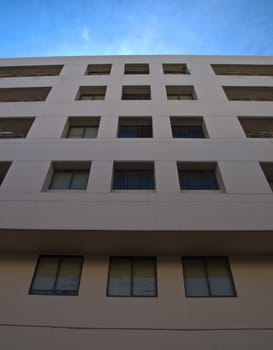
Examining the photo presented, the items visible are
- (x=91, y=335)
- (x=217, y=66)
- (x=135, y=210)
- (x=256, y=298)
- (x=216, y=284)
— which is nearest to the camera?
(x=91, y=335)

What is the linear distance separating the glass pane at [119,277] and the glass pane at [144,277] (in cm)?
18

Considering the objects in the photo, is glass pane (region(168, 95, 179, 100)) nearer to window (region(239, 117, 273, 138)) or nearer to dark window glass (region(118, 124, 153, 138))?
dark window glass (region(118, 124, 153, 138))

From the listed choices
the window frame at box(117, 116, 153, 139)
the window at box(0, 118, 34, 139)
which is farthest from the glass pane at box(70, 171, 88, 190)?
the window at box(0, 118, 34, 139)

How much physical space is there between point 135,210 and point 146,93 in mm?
8293

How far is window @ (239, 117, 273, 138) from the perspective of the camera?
11031mm

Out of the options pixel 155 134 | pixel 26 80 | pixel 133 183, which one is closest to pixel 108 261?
pixel 133 183

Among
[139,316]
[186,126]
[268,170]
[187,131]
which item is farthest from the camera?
[186,126]

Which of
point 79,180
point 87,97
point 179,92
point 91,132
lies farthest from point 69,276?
point 179,92

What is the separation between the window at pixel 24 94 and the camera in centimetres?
1340

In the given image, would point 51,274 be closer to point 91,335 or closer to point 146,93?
point 91,335

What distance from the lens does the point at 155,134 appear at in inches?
392

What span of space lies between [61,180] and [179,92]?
318 inches

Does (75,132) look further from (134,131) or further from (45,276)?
(45,276)

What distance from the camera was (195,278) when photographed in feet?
22.8
